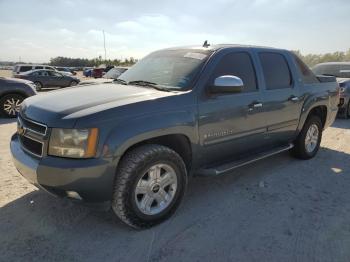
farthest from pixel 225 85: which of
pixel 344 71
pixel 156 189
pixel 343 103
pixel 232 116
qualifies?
pixel 344 71

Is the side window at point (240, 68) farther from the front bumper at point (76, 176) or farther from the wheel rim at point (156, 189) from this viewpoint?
the front bumper at point (76, 176)

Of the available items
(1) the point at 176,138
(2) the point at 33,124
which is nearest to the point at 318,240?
(1) the point at 176,138

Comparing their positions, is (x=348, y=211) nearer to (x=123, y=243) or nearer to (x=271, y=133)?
(x=271, y=133)

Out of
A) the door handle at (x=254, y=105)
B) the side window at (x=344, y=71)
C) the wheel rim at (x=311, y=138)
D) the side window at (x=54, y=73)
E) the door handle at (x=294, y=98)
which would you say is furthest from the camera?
the side window at (x=54, y=73)

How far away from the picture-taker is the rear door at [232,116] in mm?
3752

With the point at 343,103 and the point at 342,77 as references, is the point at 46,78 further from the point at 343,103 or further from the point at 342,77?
the point at 343,103

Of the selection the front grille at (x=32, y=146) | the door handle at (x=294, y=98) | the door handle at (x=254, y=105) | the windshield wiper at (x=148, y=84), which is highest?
the windshield wiper at (x=148, y=84)

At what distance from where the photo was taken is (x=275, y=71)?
486 centimetres

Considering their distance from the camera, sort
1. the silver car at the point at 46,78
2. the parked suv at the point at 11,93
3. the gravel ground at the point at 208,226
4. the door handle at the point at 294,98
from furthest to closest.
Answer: the silver car at the point at 46,78 → the parked suv at the point at 11,93 → the door handle at the point at 294,98 → the gravel ground at the point at 208,226

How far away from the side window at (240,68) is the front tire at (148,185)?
120cm

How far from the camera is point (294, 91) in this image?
511cm

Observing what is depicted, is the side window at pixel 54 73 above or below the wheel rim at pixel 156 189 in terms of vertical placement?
above

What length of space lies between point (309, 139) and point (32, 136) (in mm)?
4378

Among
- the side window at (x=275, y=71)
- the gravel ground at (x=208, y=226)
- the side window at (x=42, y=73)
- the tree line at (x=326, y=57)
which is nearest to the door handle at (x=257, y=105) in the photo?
the side window at (x=275, y=71)
